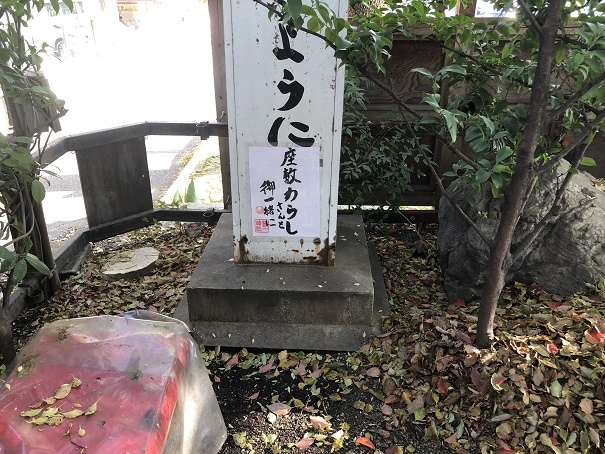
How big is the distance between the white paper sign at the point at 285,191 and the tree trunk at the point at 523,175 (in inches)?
50.6

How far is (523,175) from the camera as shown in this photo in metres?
2.41

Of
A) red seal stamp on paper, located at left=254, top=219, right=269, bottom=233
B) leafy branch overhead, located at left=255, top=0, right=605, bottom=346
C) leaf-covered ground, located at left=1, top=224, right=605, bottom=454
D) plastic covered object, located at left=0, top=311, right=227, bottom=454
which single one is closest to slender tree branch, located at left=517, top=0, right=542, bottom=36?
leafy branch overhead, located at left=255, top=0, right=605, bottom=346

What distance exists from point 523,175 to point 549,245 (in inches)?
50.4

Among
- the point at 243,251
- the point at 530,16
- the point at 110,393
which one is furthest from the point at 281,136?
the point at 110,393

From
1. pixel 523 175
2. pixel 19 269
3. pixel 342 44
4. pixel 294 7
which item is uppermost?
pixel 294 7

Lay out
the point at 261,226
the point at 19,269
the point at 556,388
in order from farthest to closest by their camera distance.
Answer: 1. the point at 261,226
2. the point at 19,269
3. the point at 556,388

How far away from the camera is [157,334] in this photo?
7.51 ft

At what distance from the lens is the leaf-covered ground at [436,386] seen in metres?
2.51

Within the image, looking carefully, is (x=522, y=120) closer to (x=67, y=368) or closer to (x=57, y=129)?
(x=67, y=368)

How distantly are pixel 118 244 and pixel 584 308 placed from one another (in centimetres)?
Result: 425

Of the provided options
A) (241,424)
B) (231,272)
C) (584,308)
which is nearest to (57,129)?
(231,272)

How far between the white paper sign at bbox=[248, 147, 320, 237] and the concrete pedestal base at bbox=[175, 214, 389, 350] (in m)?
0.34

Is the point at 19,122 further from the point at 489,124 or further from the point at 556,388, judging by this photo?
the point at 556,388

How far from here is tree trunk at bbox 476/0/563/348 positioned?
215 cm
